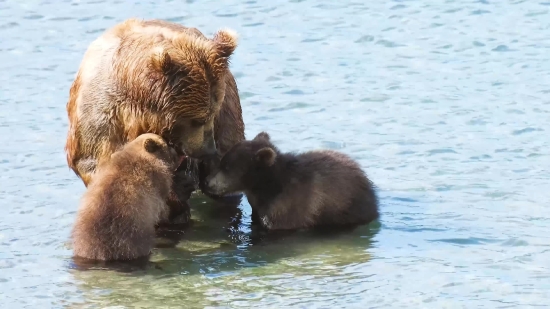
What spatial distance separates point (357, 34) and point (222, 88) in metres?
7.14

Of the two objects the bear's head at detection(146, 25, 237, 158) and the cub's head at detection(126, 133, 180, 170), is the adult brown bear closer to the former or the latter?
the bear's head at detection(146, 25, 237, 158)

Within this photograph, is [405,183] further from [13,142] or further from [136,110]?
[13,142]

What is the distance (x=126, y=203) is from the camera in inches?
366

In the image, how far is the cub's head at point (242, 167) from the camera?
1048cm

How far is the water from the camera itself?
9039 millimetres

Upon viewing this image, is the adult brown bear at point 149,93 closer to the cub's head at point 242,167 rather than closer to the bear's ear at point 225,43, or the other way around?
the bear's ear at point 225,43

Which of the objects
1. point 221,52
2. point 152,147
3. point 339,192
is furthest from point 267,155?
point 152,147

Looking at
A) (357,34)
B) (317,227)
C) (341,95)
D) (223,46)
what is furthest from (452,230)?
(357,34)

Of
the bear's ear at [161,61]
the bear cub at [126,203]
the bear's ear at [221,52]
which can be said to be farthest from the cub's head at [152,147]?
the bear's ear at [221,52]

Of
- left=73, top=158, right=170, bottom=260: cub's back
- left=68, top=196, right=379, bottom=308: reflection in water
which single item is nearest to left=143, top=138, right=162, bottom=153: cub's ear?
left=73, top=158, right=170, bottom=260: cub's back

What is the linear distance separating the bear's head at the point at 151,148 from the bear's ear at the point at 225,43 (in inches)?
35.4

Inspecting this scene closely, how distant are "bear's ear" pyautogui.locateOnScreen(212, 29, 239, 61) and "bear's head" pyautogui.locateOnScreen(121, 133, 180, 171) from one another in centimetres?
90

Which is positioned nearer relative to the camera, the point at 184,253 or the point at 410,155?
the point at 184,253

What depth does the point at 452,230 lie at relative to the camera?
10.2 metres
